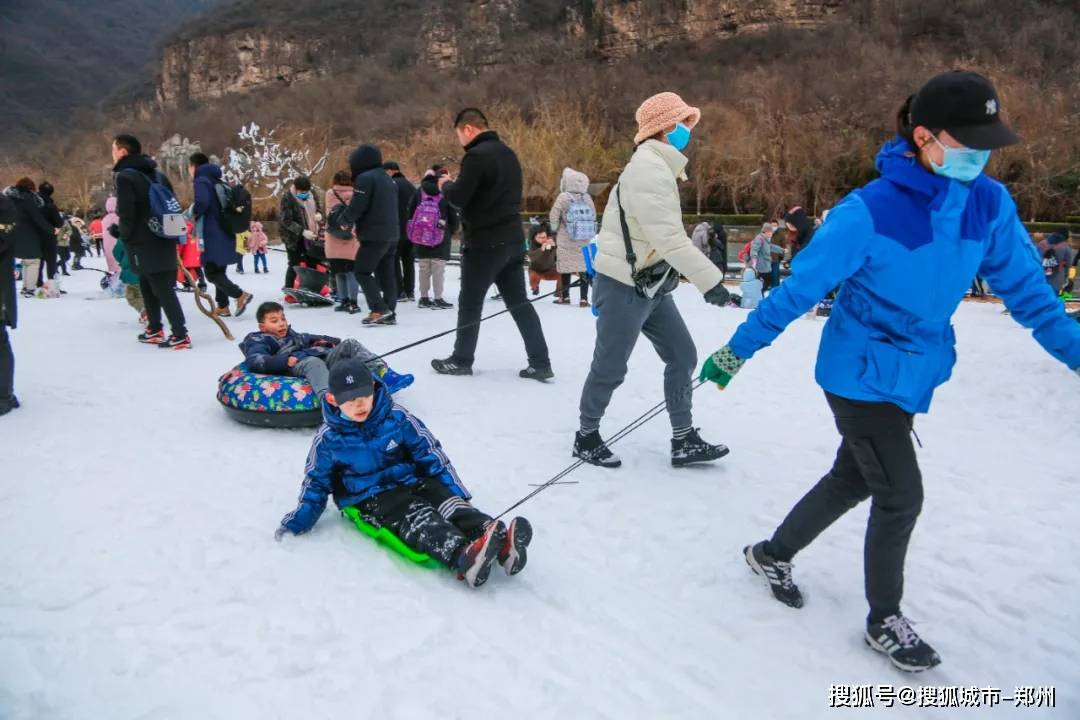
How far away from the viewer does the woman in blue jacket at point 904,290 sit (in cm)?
229

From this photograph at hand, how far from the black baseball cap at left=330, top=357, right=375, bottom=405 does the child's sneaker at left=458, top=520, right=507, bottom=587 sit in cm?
80

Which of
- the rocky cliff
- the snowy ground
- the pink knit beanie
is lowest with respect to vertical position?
the snowy ground

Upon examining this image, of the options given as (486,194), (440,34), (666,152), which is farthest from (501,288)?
(440,34)

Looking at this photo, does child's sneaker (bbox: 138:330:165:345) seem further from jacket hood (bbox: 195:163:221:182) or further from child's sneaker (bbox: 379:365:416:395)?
child's sneaker (bbox: 379:365:416:395)

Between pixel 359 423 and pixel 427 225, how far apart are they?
19.6 feet

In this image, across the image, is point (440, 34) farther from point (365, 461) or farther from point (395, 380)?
point (365, 461)

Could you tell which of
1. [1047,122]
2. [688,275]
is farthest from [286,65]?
[688,275]

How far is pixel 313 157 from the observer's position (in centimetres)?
3531

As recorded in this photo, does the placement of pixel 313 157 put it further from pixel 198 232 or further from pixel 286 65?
pixel 286 65

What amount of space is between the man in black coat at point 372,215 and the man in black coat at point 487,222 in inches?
77.2

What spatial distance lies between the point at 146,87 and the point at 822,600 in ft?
335

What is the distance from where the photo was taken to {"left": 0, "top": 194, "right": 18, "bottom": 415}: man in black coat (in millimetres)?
5090

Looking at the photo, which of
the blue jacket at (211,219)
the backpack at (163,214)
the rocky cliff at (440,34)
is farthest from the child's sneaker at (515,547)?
the rocky cliff at (440,34)

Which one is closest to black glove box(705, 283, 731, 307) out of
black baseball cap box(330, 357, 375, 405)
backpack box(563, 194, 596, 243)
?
black baseball cap box(330, 357, 375, 405)
